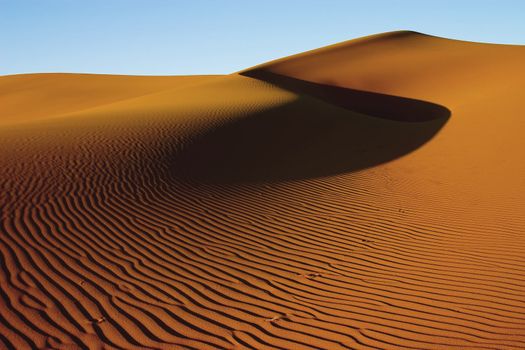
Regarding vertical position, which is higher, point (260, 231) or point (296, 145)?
point (296, 145)

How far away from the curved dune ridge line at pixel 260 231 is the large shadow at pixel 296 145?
0.34ft

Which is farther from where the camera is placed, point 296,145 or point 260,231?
point 296,145

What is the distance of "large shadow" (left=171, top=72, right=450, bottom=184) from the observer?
1282cm

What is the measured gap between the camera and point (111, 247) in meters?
7.20

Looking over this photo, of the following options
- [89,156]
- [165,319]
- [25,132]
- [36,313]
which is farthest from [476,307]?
[25,132]

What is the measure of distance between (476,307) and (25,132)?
14.3 m

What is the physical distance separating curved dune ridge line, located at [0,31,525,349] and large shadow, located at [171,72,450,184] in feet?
0.34

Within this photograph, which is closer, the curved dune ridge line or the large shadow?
the curved dune ridge line

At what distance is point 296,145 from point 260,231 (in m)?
8.32

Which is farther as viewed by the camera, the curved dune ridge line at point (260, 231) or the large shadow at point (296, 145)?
the large shadow at point (296, 145)

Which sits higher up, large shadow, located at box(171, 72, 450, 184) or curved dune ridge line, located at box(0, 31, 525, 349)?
large shadow, located at box(171, 72, 450, 184)

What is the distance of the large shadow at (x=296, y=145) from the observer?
42.1 feet

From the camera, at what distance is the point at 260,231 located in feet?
27.5

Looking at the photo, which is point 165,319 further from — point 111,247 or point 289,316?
point 111,247
